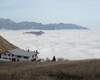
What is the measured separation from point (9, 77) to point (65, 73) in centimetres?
448

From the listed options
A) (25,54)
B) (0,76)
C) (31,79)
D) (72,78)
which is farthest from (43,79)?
(25,54)

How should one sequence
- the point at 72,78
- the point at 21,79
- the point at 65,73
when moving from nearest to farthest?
the point at 21,79 → the point at 72,78 → the point at 65,73

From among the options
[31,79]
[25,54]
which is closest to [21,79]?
[31,79]

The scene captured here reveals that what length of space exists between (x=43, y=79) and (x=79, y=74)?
11.0ft

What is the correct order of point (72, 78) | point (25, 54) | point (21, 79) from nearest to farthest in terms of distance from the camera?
point (21, 79) < point (72, 78) < point (25, 54)

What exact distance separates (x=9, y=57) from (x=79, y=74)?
190 feet

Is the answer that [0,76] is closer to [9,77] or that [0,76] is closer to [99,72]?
[9,77]

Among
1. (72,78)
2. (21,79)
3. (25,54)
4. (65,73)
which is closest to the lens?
(21,79)

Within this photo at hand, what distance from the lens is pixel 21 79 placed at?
1655 cm

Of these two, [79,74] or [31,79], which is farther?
[79,74]

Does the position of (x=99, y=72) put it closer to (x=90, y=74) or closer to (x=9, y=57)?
(x=90, y=74)

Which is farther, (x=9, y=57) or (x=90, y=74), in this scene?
(x=9, y=57)

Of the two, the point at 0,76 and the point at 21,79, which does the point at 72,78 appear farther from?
the point at 0,76

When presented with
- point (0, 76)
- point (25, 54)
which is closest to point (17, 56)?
point (25, 54)
